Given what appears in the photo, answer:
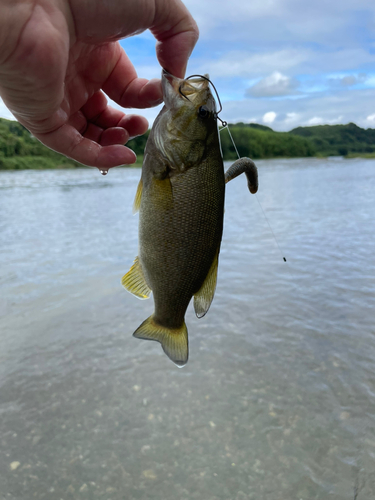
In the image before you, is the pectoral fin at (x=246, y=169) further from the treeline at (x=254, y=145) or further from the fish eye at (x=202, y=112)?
the treeline at (x=254, y=145)

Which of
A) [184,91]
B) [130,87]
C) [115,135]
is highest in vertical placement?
[130,87]

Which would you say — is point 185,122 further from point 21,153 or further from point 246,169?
point 21,153

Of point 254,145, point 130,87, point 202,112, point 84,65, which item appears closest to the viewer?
point 202,112

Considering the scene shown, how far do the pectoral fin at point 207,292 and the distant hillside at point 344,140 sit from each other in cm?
8205

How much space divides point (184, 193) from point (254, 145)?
6039 centimetres

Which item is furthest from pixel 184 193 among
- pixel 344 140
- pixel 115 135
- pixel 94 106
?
pixel 344 140

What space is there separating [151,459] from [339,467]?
5.34 feet

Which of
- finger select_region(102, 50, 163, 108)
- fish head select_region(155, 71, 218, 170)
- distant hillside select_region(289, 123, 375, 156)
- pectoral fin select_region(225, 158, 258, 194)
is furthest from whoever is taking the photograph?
distant hillside select_region(289, 123, 375, 156)

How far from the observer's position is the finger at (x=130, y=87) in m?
2.69

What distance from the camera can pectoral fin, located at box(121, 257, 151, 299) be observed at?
2.20 m

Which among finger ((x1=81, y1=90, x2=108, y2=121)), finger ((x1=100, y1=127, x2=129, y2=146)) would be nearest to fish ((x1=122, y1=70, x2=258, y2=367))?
finger ((x1=100, y1=127, x2=129, y2=146))

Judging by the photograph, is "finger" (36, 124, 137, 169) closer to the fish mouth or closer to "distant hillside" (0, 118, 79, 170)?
the fish mouth

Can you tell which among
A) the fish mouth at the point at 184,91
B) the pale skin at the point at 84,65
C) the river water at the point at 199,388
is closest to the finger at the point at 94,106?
the pale skin at the point at 84,65

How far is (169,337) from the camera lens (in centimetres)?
221
